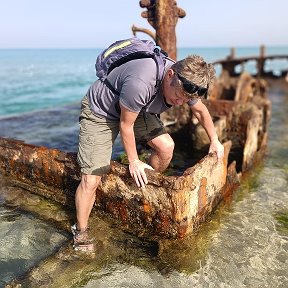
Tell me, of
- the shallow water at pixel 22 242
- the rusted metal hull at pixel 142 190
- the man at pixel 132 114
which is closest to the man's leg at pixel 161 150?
the man at pixel 132 114

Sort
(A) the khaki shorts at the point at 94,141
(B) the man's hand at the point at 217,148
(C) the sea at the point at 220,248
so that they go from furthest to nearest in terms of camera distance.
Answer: (B) the man's hand at the point at 217,148 → (A) the khaki shorts at the point at 94,141 → (C) the sea at the point at 220,248

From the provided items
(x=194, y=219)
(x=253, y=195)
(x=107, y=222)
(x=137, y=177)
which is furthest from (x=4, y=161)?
(x=253, y=195)

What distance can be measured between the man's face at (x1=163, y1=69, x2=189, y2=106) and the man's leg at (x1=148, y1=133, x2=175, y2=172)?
829 millimetres

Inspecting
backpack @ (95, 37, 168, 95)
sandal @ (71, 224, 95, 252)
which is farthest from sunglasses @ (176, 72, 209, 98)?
sandal @ (71, 224, 95, 252)

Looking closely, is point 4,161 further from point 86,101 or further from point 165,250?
point 165,250

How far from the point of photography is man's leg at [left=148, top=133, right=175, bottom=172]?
3543mm

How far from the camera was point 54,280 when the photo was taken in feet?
9.21

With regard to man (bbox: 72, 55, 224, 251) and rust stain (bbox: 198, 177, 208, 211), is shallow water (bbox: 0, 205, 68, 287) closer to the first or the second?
man (bbox: 72, 55, 224, 251)

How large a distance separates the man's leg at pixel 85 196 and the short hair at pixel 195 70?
1.30 m

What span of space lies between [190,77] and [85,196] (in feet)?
4.96

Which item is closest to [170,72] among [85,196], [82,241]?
[85,196]

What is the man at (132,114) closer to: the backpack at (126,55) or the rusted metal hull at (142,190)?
the backpack at (126,55)

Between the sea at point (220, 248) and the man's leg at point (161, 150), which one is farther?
the man's leg at point (161, 150)

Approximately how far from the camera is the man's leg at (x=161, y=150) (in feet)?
11.6
